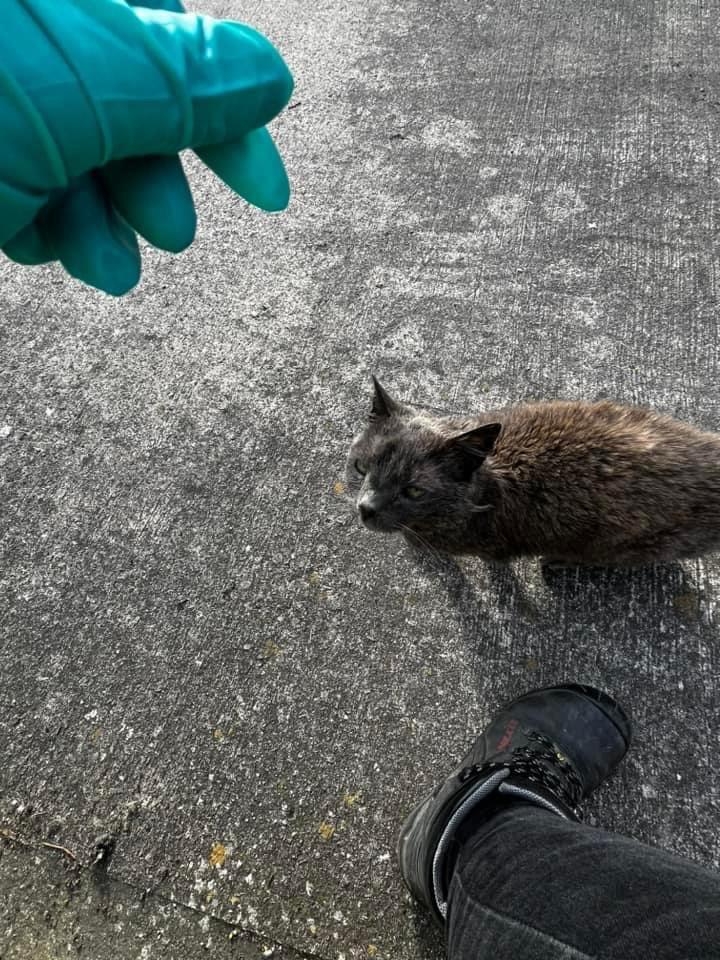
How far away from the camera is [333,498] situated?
308 cm

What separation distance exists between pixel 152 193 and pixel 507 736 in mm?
2200

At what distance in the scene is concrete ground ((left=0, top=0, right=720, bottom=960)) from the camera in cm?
237

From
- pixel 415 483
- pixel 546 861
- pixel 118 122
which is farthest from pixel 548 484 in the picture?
pixel 118 122

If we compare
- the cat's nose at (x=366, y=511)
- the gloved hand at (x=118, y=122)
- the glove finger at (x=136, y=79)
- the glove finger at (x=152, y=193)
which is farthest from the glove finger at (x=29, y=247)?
the cat's nose at (x=366, y=511)

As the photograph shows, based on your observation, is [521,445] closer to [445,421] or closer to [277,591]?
[445,421]

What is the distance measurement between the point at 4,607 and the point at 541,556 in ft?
8.24

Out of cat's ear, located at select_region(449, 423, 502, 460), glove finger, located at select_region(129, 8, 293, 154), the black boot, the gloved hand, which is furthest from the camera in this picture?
cat's ear, located at select_region(449, 423, 502, 460)

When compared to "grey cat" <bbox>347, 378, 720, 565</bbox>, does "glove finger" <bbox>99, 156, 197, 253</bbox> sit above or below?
above

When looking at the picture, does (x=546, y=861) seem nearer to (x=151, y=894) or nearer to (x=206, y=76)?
(x=151, y=894)

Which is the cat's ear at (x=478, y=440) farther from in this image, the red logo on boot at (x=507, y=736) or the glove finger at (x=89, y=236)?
the glove finger at (x=89, y=236)

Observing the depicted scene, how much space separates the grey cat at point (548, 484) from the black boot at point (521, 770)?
0.61 meters

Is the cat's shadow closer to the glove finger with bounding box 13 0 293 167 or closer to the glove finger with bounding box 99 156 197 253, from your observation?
the glove finger with bounding box 99 156 197 253

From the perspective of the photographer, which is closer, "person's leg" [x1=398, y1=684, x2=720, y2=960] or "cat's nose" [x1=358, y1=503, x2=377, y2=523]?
"person's leg" [x1=398, y1=684, x2=720, y2=960]

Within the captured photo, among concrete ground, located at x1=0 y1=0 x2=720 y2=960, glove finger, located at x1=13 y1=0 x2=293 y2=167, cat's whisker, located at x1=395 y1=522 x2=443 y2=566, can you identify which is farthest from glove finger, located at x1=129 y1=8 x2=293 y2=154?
concrete ground, located at x1=0 y1=0 x2=720 y2=960
